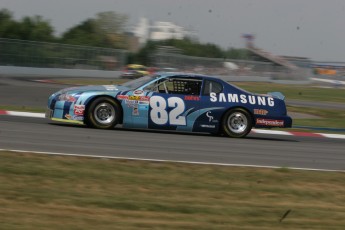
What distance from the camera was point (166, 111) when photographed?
13.4 m

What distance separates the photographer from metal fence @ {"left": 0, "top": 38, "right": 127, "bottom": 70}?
46594mm

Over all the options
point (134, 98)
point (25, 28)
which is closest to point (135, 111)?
point (134, 98)

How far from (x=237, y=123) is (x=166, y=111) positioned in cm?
171

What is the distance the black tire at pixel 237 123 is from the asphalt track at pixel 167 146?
0.79ft

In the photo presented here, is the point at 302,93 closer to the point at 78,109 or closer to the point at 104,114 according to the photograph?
the point at 104,114

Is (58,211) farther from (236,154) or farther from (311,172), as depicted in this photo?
(236,154)

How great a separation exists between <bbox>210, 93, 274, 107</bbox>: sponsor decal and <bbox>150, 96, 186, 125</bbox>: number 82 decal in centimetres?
77

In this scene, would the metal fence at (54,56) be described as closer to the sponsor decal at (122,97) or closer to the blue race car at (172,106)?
the blue race car at (172,106)

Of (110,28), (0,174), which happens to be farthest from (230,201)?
(110,28)

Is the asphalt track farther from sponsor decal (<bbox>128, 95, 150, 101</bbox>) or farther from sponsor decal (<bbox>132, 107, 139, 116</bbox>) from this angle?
sponsor decal (<bbox>128, 95, 150, 101</bbox>)

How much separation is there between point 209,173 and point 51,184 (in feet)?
7.82

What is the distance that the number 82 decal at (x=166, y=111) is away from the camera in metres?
13.3

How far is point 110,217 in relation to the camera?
5.82 m

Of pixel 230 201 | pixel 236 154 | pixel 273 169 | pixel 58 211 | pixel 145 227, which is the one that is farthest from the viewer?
pixel 236 154
